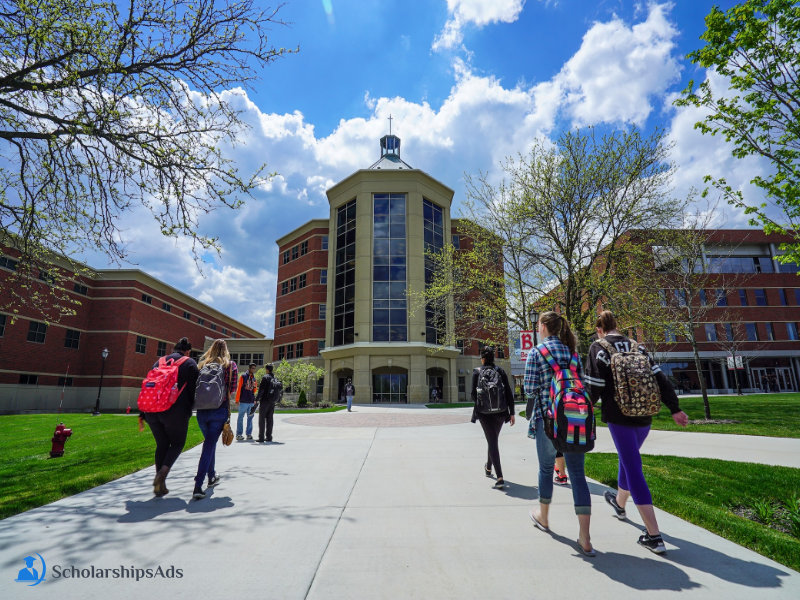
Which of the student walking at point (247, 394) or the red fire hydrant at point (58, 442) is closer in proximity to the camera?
the red fire hydrant at point (58, 442)

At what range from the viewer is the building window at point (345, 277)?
116ft

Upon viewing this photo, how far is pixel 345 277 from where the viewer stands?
36688 mm

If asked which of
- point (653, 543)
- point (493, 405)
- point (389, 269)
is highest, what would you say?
point (389, 269)

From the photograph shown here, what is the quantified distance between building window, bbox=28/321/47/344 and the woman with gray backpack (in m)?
38.7

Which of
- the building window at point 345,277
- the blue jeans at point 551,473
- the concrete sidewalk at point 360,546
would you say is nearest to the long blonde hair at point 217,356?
the concrete sidewalk at point 360,546

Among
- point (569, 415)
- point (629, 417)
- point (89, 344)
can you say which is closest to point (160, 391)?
point (569, 415)

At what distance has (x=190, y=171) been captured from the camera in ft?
26.6

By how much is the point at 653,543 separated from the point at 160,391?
5304mm

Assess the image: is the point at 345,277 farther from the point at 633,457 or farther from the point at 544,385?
the point at 633,457

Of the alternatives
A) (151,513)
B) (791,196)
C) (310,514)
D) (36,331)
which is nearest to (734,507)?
(310,514)

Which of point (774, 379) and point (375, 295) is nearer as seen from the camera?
point (375, 295)

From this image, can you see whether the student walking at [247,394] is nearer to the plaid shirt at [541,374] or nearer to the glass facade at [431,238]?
the plaid shirt at [541,374]

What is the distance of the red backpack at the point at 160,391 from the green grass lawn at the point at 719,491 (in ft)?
16.8

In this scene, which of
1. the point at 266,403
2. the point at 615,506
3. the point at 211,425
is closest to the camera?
the point at 615,506
